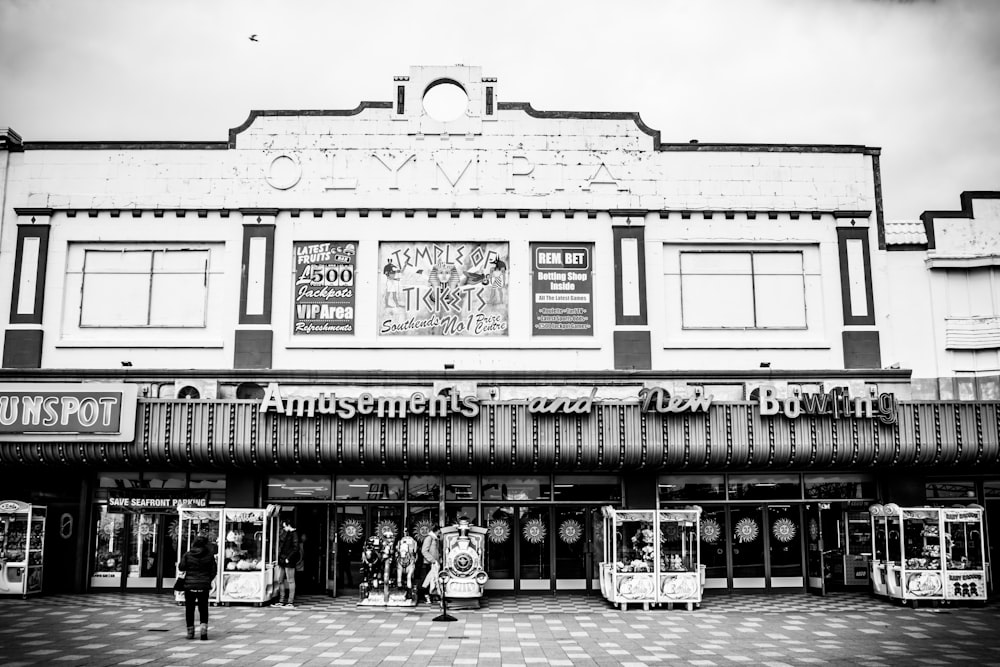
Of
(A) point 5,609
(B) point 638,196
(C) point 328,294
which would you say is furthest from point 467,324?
(A) point 5,609

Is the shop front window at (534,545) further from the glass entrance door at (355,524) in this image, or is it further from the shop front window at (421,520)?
the glass entrance door at (355,524)

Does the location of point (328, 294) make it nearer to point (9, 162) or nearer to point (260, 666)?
→ point (9, 162)

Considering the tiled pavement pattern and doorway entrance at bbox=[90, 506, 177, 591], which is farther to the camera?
doorway entrance at bbox=[90, 506, 177, 591]

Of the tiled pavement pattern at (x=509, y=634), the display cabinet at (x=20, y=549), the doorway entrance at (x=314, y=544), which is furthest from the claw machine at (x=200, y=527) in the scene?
the display cabinet at (x=20, y=549)

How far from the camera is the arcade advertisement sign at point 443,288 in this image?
73.3 feet

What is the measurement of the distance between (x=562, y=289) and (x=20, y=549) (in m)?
14.8

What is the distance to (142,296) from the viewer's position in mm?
22484

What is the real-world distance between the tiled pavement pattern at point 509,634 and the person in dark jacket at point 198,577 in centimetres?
46

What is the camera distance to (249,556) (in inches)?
814

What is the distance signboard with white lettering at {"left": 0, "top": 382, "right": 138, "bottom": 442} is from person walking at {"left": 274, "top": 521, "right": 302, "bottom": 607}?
14.5ft

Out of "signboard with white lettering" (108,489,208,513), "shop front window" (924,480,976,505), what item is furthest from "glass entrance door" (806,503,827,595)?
"signboard with white lettering" (108,489,208,513)

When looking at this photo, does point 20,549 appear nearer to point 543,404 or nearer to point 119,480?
point 119,480

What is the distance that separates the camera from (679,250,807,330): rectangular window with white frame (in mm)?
22562

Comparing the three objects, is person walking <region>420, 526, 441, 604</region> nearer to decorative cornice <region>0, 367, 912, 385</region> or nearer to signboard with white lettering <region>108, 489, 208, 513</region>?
decorative cornice <region>0, 367, 912, 385</region>
